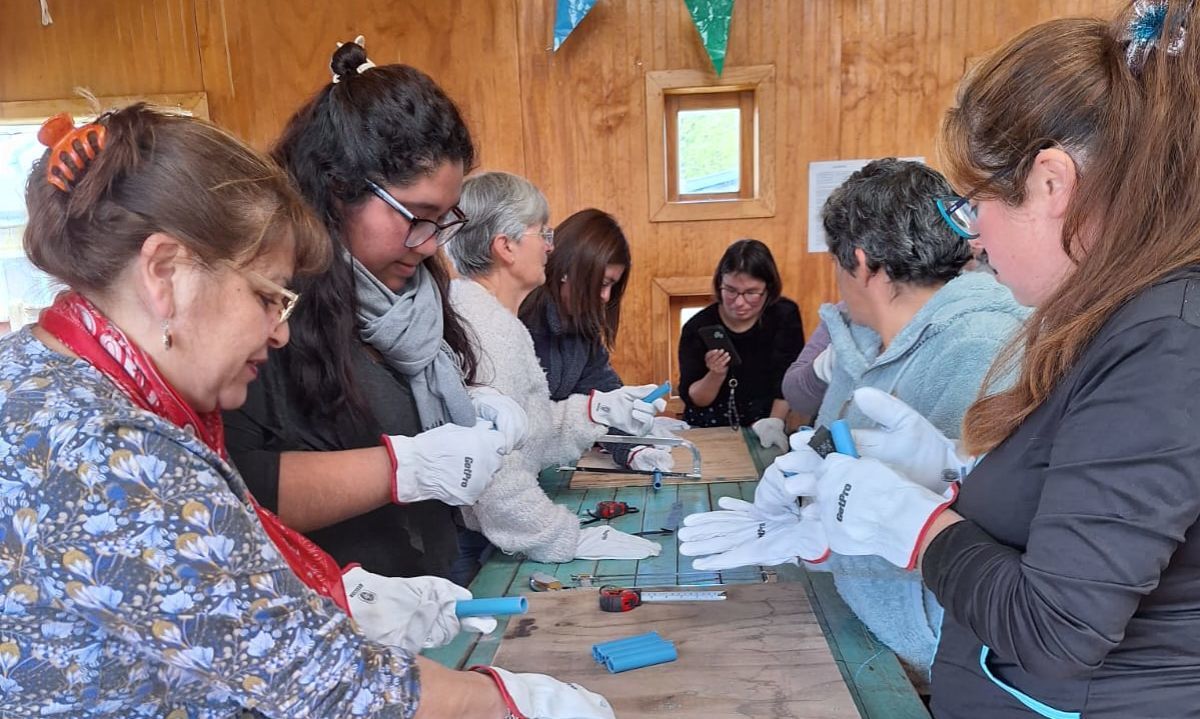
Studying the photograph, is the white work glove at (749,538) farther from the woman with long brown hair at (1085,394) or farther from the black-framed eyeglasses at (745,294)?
the black-framed eyeglasses at (745,294)

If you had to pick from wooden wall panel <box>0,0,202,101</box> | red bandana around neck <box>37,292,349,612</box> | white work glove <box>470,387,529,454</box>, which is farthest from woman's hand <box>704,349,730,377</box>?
wooden wall panel <box>0,0,202,101</box>

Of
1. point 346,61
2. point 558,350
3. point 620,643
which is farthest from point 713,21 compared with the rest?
point 620,643

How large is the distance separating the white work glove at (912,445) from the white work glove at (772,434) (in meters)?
1.05

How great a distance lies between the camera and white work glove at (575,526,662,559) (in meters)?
1.55

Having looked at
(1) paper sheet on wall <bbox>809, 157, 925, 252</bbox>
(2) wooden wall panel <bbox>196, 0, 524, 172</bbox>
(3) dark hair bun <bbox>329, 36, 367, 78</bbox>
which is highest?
(2) wooden wall panel <bbox>196, 0, 524, 172</bbox>

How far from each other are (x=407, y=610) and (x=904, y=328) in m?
0.93

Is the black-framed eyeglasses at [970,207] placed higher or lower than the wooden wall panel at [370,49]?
lower

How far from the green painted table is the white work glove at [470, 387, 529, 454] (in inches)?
10.0

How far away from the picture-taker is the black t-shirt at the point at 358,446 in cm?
112

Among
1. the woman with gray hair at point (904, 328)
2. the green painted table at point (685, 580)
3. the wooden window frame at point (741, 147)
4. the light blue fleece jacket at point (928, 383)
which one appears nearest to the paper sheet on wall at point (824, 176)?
the wooden window frame at point (741, 147)

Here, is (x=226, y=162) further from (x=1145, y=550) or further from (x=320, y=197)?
(x=1145, y=550)

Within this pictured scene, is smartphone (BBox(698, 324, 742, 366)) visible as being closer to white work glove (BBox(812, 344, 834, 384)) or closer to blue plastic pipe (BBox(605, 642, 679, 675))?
white work glove (BBox(812, 344, 834, 384))

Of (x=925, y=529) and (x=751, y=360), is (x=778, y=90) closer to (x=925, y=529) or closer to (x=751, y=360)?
(x=751, y=360)

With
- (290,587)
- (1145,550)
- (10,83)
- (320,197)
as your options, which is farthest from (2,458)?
(10,83)
